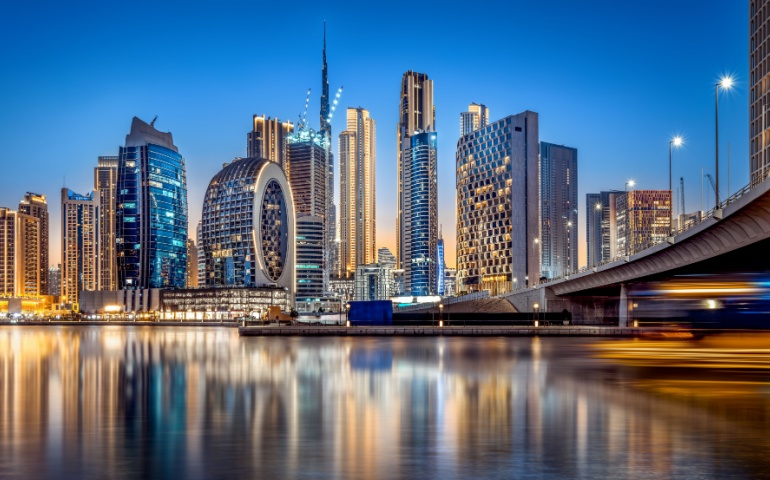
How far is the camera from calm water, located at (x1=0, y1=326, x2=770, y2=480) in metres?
15.3

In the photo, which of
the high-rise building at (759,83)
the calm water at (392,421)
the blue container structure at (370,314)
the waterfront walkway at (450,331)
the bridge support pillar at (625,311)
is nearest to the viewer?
the calm water at (392,421)

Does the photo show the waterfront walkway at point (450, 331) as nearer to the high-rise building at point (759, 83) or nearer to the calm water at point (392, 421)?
the calm water at point (392, 421)

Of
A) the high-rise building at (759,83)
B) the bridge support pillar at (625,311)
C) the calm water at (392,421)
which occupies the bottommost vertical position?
the bridge support pillar at (625,311)

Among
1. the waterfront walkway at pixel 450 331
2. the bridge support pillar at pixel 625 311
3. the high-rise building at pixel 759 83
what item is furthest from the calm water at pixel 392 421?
the high-rise building at pixel 759 83

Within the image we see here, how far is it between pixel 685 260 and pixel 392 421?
5173 cm

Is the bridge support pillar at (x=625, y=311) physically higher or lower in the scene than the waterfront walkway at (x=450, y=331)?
higher

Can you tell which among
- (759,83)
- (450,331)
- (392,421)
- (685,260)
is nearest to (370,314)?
(450,331)

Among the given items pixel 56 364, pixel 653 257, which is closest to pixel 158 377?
pixel 56 364

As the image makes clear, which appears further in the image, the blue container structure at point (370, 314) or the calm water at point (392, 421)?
the blue container structure at point (370, 314)

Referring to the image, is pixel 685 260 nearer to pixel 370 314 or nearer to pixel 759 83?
pixel 370 314

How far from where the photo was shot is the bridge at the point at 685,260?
1828 inches

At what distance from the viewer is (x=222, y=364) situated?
149ft

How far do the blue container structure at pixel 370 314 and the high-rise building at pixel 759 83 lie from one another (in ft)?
206

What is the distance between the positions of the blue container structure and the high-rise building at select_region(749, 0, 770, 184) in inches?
2473
